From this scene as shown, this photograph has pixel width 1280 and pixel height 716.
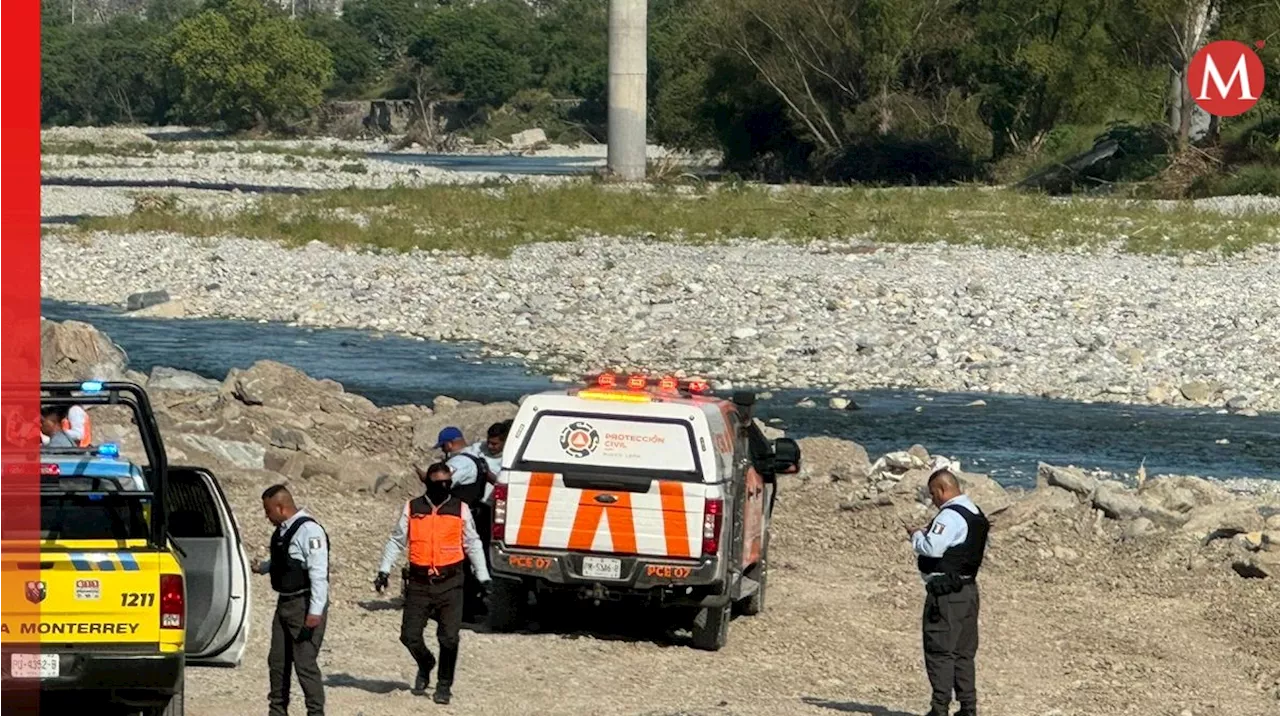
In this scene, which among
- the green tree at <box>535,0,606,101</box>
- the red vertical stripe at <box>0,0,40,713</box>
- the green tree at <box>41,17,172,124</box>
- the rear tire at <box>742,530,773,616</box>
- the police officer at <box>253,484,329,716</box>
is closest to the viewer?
the red vertical stripe at <box>0,0,40,713</box>

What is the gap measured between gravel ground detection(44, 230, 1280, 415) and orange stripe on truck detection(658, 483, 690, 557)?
18194 mm

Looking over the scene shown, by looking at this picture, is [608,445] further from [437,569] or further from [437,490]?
[437,569]

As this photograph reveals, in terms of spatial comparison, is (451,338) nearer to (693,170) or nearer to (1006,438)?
(1006,438)

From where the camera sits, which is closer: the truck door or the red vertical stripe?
the red vertical stripe

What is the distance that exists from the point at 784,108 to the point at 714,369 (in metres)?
52.1

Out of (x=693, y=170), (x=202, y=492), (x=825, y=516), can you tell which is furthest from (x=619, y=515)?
(x=693, y=170)

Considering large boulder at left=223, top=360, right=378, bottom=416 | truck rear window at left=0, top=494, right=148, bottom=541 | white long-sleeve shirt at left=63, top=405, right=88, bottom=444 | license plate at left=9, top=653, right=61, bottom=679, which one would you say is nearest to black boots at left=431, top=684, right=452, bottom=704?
truck rear window at left=0, top=494, right=148, bottom=541

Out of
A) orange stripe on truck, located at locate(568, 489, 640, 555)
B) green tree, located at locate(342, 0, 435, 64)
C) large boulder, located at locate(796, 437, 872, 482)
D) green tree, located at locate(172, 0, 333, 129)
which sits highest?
green tree, located at locate(342, 0, 435, 64)

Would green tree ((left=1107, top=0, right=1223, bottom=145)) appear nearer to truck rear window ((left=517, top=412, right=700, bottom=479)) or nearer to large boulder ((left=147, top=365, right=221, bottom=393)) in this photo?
large boulder ((left=147, top=365, right=221, bottom=393))

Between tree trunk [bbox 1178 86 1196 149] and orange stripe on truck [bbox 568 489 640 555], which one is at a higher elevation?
tree trunk [bbox 1178 86 1196 149]

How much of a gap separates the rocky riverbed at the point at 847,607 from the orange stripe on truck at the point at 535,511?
752 mm

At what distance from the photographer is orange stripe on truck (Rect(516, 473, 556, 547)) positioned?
14188 mm

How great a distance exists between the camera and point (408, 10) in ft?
634

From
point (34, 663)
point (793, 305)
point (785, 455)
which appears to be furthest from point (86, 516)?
point (793, 305)
